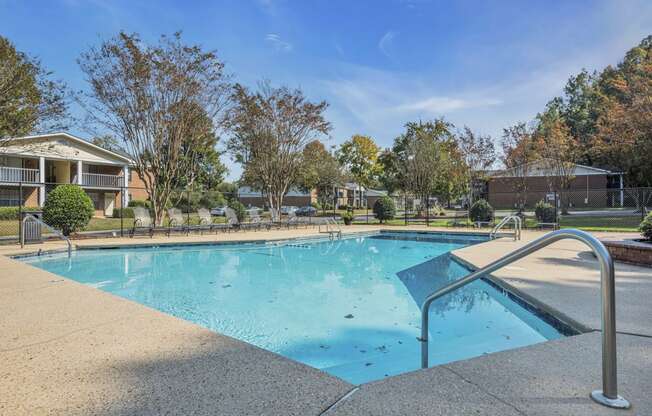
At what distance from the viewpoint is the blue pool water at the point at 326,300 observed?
422 centimetres

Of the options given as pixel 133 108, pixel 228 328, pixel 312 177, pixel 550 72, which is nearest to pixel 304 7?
pixel 133 108

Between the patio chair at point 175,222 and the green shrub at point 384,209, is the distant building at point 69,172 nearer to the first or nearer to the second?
the patio chair at point 175,222

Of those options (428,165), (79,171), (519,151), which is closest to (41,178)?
(79,171)

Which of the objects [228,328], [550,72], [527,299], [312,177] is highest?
[550,72]

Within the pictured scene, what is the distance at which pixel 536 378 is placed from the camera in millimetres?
2352

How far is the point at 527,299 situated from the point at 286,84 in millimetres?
18066

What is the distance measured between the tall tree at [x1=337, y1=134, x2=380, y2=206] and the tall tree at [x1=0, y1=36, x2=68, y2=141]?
2687 centimetres

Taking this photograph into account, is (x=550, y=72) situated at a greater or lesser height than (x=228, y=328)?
greater

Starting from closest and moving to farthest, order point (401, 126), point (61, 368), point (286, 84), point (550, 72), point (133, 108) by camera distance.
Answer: point (61, 368), point (133, 108), point (550, 72), point (286, 84), point (401, 126)

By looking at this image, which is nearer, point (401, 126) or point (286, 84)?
point (286, 84)

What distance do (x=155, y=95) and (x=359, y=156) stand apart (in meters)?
25.2

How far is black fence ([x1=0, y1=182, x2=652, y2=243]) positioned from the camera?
1633 centimetres

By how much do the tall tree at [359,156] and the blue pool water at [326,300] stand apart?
27.0 meters

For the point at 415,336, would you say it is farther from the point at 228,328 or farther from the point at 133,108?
the point at 133,108
